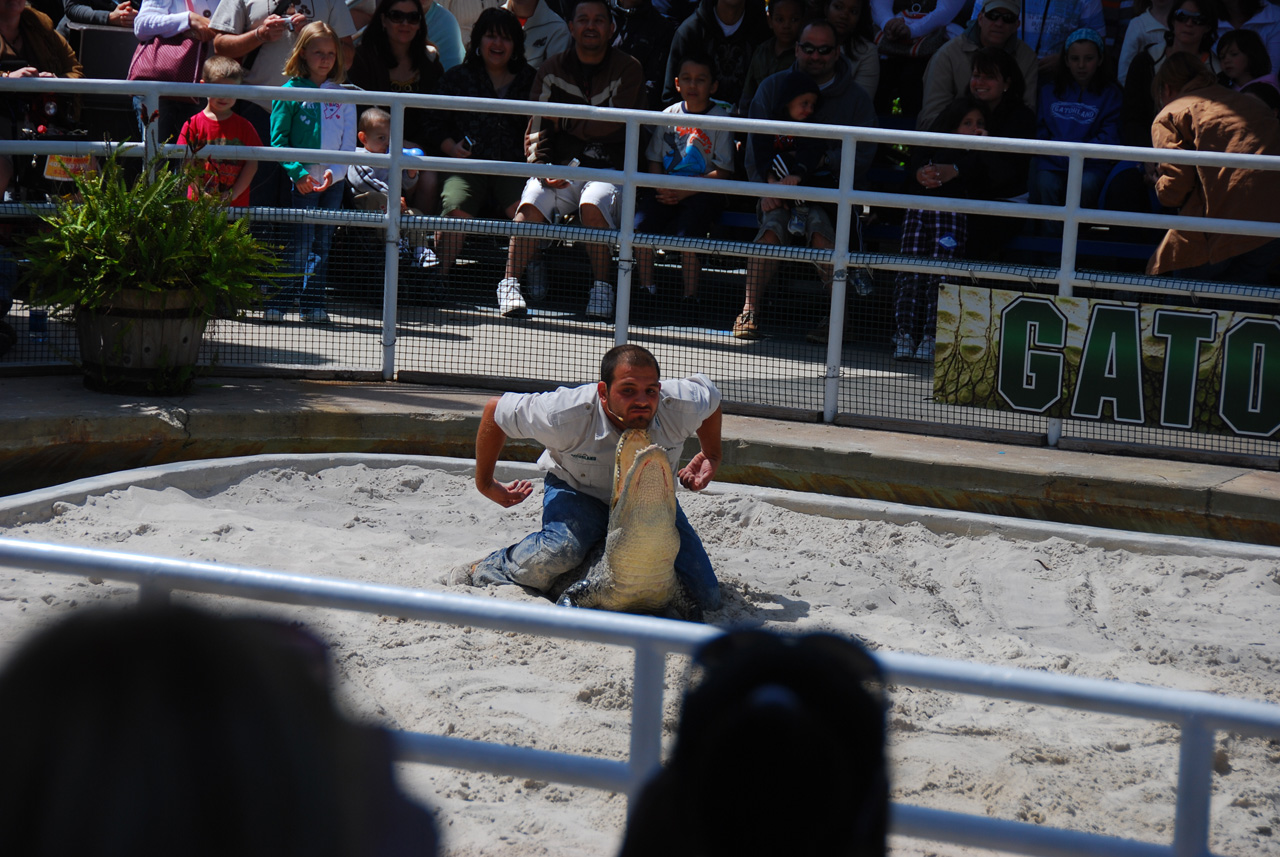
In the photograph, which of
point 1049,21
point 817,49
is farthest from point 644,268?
point 1049,21

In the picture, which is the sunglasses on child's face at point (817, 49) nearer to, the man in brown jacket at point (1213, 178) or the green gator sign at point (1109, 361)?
the man in brown jacket at point (1213, 178)

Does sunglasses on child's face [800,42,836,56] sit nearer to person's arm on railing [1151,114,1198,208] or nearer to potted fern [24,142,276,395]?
person's arm on railing [1151,114,1198,208]

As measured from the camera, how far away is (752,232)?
8.67 m

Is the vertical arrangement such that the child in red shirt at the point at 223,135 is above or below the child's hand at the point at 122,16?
below

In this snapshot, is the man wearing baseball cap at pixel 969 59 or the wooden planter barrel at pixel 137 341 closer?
the wooden planter barrel at pixel 137 341

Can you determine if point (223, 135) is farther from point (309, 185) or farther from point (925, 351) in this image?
point (925, 351)

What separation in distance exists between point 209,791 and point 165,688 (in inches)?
3.2

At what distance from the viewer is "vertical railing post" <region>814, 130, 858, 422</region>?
637 cm

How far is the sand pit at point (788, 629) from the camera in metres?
3.30

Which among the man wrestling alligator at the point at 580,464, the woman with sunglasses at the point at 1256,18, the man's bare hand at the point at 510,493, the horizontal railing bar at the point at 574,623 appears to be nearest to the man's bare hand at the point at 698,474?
the man wrestling alligator at the point at 580,464

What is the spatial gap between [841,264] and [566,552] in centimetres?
251

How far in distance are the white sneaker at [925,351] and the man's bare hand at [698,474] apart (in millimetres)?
1956

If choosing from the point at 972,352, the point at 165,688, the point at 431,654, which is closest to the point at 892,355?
the point at 972,352

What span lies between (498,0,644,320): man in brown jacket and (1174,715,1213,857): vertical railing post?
6.01m
